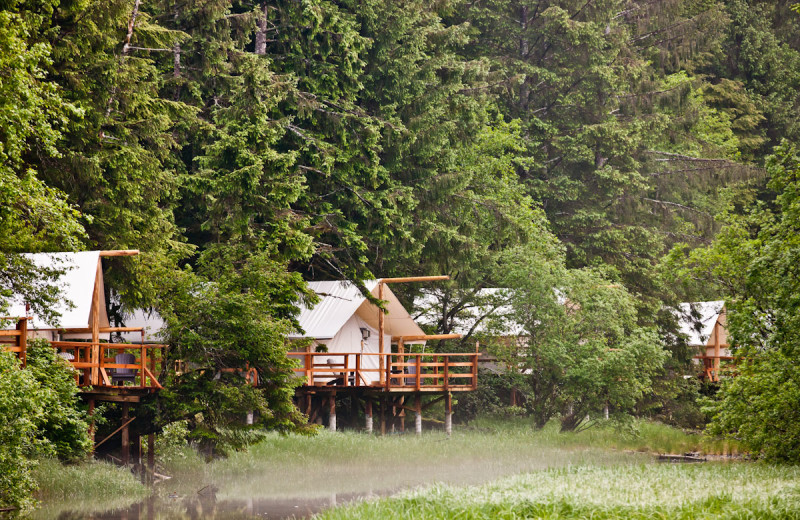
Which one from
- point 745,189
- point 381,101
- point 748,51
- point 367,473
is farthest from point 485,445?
point 748,51

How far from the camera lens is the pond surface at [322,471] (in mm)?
18406

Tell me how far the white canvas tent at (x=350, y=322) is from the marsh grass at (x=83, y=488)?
9839 millimetres

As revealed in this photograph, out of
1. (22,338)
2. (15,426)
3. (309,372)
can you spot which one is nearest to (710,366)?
(309,372)

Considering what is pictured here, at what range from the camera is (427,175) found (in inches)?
1341

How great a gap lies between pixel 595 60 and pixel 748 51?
14.1 m

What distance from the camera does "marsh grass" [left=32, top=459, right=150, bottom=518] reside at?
18.2m

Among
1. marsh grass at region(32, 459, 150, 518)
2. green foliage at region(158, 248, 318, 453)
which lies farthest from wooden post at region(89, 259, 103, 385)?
marsh grass at region(32, 459, 150, 518)

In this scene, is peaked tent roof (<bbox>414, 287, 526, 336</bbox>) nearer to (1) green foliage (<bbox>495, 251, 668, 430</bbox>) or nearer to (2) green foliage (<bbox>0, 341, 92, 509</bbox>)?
(1) green foliage (<bbox>495, 251, 668, 430</bbox>)

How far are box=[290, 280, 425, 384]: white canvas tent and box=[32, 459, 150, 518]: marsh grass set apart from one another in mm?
9839

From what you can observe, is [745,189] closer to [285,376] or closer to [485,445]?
[485,445]

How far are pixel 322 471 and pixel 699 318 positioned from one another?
730 inches

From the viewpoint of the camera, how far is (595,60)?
42594mm

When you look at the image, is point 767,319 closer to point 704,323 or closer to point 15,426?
point 15,426

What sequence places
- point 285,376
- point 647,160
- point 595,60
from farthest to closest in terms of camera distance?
1. point 647,160
2. point 595,60
3. point 285,376
